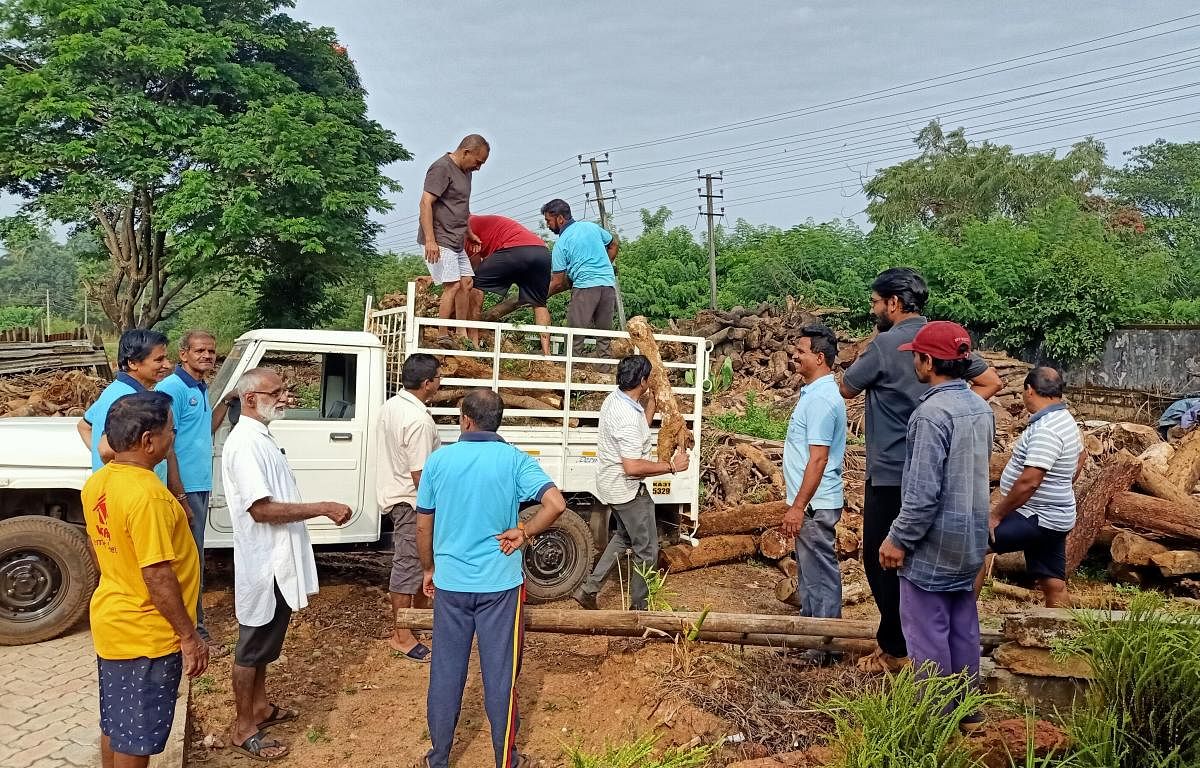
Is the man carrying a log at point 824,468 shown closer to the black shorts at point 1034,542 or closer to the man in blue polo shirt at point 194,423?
the black shorts at point 1034,542

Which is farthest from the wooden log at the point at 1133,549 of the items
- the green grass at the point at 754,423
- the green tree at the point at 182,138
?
the green tree at the point at 182,138

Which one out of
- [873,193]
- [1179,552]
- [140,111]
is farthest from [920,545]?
[873,193]

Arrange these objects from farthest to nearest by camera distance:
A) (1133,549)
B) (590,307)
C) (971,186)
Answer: (971,186) < (590,307) < (1133,549)

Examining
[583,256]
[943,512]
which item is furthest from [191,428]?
[943,512]

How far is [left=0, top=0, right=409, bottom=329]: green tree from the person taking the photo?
1428cm

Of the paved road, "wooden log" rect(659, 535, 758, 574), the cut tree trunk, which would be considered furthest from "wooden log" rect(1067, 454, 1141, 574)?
the paved road

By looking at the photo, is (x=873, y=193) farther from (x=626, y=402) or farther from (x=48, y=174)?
(x=626, y=402)

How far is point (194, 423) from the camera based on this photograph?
15.7 feet

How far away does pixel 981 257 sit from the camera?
18922 mm

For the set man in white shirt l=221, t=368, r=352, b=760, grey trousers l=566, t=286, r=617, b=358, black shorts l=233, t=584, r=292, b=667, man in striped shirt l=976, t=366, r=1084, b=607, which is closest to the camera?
man in white shirt l=221, t=368, r=352, b=760

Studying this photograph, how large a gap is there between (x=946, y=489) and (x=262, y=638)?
123 inches

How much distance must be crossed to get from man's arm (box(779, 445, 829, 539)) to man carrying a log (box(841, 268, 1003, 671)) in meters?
0.28

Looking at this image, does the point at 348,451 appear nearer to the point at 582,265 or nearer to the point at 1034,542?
the point at 582,265

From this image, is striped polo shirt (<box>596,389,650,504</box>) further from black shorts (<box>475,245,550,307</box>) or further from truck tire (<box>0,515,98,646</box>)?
truck tire (<box>0,515,98,646</box>)
